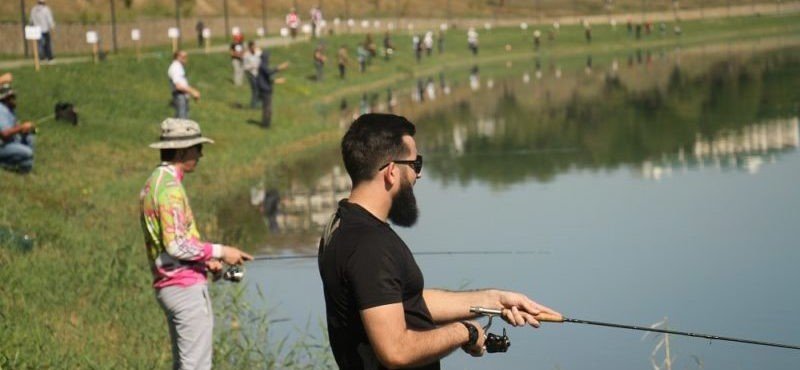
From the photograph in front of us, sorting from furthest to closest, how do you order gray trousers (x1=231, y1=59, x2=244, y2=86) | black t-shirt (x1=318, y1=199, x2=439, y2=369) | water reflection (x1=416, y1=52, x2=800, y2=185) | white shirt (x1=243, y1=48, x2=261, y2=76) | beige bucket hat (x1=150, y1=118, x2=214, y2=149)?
gray trousers (x1=231, y1=59, x2=244, y2=86) → white shirt (x1=243, y1=48, x2=261, y2=76) → water reflection (x1=416, y1=52, x2=800, y2=185) → beige bucket hat (x1=150, y1=118, x2=214, y2=149) → black t-shirt (x1=318, y1=199, x2=439, y2=369)

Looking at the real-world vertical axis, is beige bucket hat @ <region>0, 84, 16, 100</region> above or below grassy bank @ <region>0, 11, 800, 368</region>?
above

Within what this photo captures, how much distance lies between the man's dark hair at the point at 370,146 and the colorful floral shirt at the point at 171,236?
10.6 ft

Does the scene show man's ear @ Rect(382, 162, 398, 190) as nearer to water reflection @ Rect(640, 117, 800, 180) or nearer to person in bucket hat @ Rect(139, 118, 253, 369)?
person in bucket hat @ Rect(139, 118, 253, 369)

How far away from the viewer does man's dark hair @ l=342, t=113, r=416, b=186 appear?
5781 mm

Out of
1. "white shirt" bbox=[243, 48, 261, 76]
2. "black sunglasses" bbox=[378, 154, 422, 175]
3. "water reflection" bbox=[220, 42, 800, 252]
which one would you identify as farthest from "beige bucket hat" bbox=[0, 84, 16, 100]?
"black sunglasses" bbox=[378, 154, 422, 175]

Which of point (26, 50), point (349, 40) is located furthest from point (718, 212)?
point (349, 40)

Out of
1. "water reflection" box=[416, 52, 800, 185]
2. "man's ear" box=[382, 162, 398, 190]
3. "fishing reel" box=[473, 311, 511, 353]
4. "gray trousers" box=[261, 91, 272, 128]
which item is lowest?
"water reflection" box=[416, 52, 800, 185]

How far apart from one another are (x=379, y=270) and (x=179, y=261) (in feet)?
11.9

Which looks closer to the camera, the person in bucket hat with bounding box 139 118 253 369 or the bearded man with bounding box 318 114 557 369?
the bearded man with bounding box 318 114 557 369

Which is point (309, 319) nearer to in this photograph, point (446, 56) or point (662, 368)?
point (662, 368)

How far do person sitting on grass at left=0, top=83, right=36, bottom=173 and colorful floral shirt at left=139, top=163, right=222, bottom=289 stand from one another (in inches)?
450

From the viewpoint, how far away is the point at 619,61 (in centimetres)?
7638

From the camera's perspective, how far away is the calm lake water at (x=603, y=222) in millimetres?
14070

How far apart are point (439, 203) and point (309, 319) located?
911 centimetres
